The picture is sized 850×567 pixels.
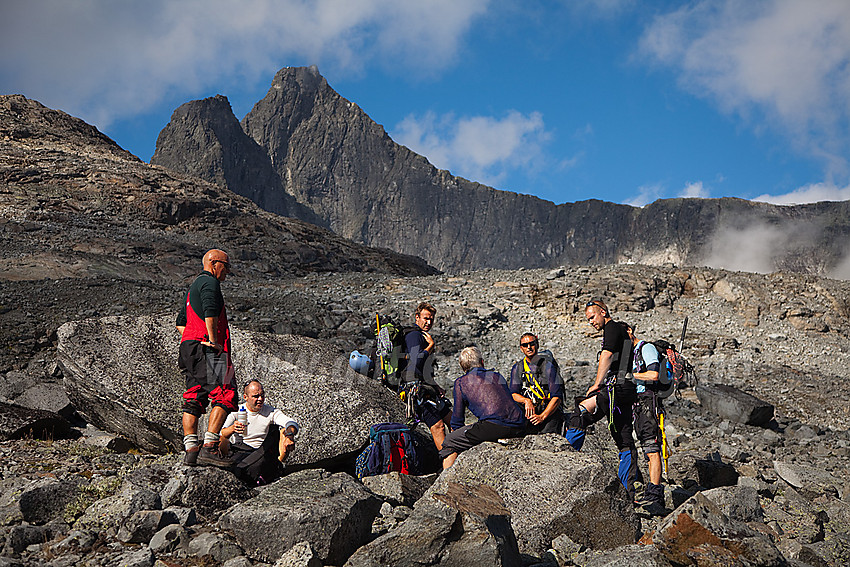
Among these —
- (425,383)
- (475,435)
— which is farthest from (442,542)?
(425,383)

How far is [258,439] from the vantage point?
16.1 feet

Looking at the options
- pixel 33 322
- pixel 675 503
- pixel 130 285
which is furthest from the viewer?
pixel 130 285

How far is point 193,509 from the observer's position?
13.2ft

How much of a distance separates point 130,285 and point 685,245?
4111 inches

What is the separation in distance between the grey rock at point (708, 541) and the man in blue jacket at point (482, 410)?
4.83 feet

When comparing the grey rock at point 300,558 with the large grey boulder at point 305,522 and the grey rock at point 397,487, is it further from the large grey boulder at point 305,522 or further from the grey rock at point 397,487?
the grey rock at point 397,487

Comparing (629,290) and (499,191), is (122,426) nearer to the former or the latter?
(629,290)

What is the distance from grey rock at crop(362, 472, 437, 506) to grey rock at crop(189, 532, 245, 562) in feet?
4.64

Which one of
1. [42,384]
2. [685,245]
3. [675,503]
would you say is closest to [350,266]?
[42,384]

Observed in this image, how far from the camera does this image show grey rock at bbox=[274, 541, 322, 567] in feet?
10.8

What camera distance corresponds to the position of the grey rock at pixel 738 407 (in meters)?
10.7

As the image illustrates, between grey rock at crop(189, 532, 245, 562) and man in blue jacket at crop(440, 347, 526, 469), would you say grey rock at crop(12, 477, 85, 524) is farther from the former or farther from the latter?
man in blue jacket at crop(440, 347, 526, 469)

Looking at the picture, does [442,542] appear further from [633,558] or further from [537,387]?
[537,387]

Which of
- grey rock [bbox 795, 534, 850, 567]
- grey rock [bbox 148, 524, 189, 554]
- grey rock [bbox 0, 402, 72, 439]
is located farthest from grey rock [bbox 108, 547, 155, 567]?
grey rock [bbox 795, 534, 850, 567]
